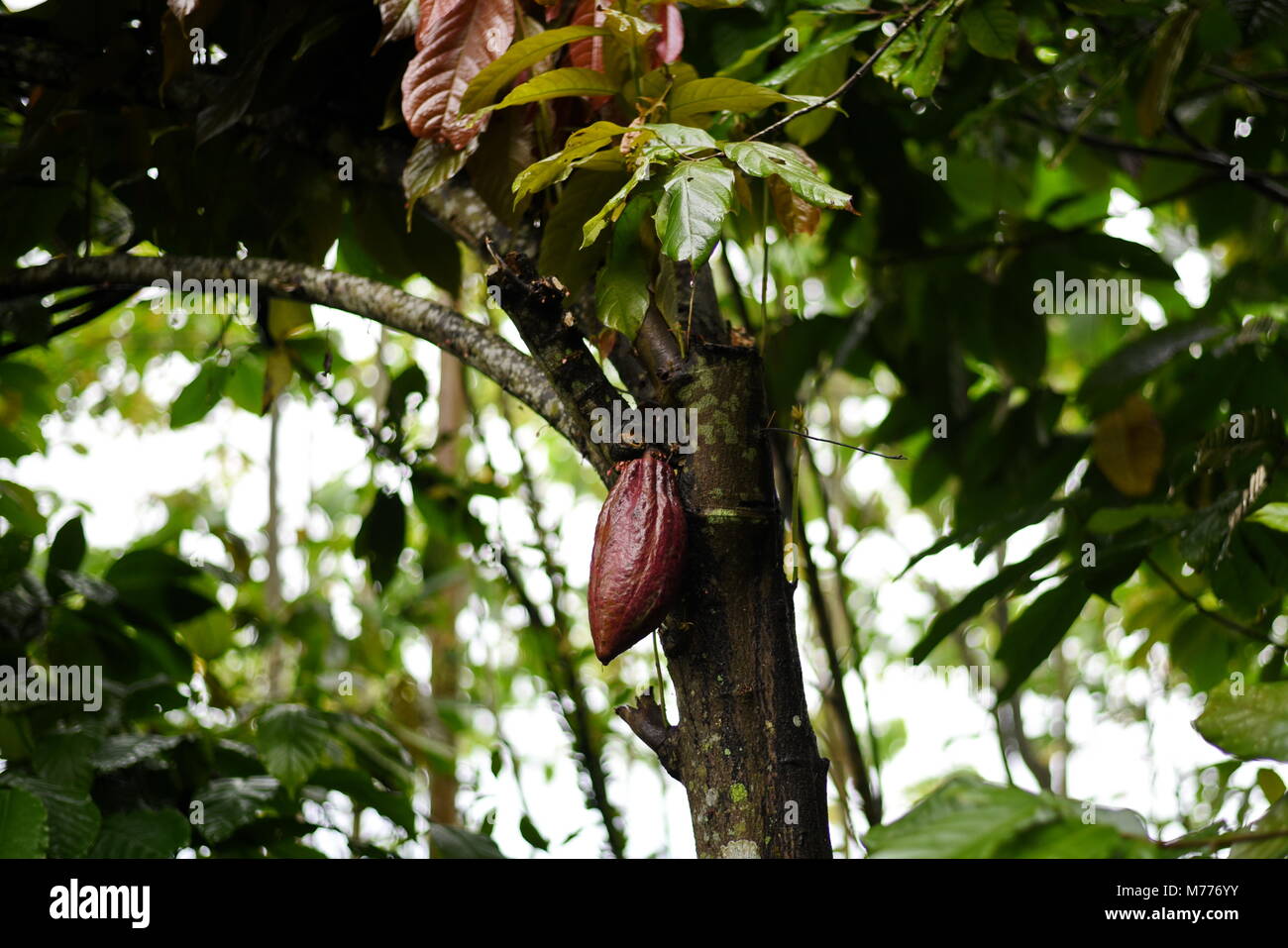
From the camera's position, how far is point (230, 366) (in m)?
1.26

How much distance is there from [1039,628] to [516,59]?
2.18 ft

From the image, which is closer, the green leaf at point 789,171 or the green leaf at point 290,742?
the green leaf at point 789,171

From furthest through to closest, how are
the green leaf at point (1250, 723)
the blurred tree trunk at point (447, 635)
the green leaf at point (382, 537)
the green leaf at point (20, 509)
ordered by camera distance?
the blurred tree trunk at point (447, 635) → the green leaf at point (382, 537) → the green leaf at point (20, 509) → the green leaf at point (1250, 723)

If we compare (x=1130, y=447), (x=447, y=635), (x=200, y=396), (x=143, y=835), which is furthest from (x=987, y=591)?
(x=447, y=635)

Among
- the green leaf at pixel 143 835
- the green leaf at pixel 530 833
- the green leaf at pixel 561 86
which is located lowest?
the green leaf at pixel 530 833

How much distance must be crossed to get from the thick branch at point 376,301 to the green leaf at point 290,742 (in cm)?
44

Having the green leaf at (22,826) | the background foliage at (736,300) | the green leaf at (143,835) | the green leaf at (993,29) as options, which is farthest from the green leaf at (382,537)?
the green leaf at (993,29)

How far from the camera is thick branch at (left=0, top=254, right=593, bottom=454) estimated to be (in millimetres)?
755

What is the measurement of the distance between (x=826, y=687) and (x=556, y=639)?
1.24 feet

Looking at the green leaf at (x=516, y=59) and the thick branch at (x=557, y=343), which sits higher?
the green leaf at (x=516, y=59)

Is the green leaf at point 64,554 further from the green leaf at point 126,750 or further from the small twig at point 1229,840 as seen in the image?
the small twig at point 1229,840

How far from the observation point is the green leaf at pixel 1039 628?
916mm
